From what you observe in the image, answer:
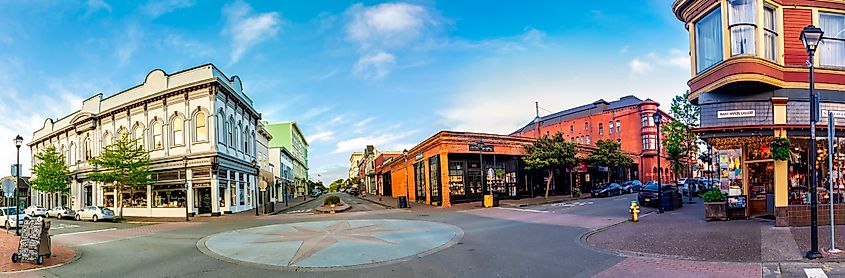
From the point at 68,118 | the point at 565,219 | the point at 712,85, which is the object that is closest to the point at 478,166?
the point at 565,219

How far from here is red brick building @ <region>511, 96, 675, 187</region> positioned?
217 feet

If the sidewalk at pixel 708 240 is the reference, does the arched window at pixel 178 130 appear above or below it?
above

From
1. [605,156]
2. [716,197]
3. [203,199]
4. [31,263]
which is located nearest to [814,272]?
[716,197]

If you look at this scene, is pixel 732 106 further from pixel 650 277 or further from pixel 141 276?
pixel 141 276

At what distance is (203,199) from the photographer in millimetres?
33531

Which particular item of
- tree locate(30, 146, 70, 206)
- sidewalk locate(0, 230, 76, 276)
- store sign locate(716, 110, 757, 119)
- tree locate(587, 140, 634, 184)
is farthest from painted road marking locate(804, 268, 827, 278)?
tree locate(30, 146, 70, 206)

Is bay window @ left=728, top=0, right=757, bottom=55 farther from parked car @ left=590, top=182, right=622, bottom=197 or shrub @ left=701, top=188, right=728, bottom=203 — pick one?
parked car @ left=590, top=182, right=622, bottom=197

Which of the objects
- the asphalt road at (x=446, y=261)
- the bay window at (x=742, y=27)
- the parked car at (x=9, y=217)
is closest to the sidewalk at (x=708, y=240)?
the asphalt road at (x=446, y=261)

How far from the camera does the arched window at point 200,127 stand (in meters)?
33.3

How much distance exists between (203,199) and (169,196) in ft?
9.91

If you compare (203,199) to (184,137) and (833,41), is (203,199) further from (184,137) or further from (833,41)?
(833,41)

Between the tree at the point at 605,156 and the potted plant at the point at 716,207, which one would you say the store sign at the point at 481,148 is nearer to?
the tree at the point at 605,156

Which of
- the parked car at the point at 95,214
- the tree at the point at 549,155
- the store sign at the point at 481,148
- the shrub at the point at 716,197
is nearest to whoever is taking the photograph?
the shrub at the point at 716,197

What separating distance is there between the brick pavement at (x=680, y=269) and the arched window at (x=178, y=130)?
107ft
